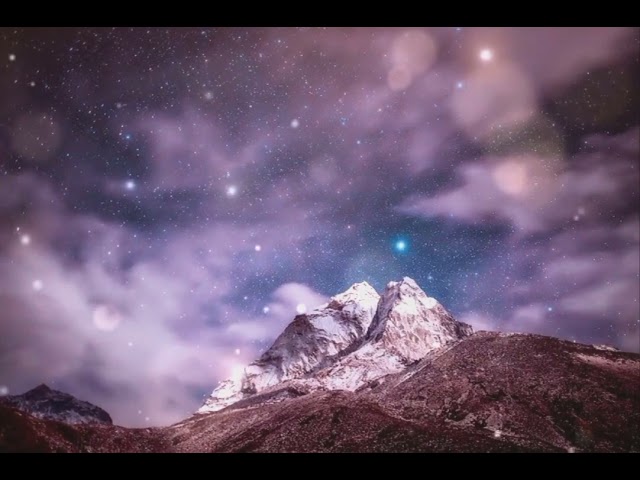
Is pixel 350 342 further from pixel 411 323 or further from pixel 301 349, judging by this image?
pixel 411 323

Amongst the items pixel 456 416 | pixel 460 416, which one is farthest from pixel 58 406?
pixel 460 416

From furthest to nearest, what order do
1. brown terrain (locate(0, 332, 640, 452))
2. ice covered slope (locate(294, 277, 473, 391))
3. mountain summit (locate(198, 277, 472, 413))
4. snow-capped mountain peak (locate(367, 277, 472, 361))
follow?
snow-capped mountain peak (locate(367, 277, 472, 361))
mountain summit (locate(198, 277, 472, 413))
ice covered slope (locate(294, 277, 473, 391))
brown terrain (locate(0, 332, 640, 452))

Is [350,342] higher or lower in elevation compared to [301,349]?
higher

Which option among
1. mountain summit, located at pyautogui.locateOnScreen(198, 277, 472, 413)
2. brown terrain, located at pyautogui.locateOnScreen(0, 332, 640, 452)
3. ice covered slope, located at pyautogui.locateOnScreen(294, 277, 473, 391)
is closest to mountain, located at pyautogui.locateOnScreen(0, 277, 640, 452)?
brown terrain, located at pyautogui.locateOnScreen(0, 332, 640, 452)

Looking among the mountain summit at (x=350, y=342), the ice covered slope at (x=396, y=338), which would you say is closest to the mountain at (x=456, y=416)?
the ice covered slope at (x=396, y=338)

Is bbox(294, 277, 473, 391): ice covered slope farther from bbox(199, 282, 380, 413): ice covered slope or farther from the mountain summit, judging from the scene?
bbox(199, 282, 380, 413): ice covered slope

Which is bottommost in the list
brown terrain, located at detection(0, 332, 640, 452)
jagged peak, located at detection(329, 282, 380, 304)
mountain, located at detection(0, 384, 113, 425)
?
brown terrain, located at detection(0, 332, 640, 452)

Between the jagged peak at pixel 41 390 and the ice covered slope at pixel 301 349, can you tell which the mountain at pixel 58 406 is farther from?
the ice covered slope at pixel 301 349
